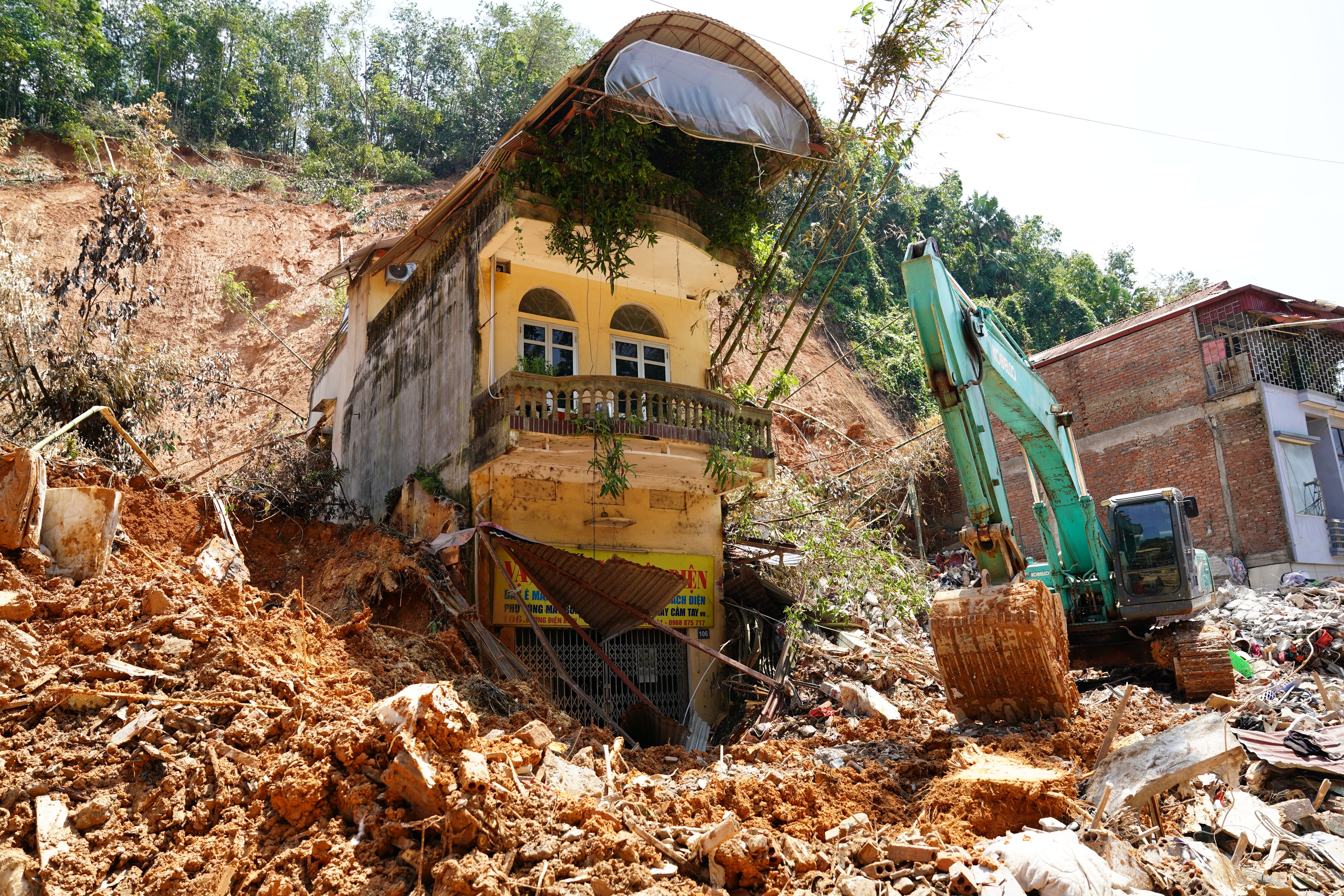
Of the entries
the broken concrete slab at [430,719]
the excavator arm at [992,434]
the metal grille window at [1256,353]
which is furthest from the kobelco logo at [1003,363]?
the metal grille window at [1256,353]

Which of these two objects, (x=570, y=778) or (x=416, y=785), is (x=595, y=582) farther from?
(x=416, y=785)

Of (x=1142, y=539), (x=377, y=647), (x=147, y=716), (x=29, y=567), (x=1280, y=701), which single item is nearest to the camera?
(x=147, y=716)

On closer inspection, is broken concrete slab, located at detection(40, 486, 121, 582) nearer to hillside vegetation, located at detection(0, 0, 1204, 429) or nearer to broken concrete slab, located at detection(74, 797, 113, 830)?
broken concrete slab, located at detection(74, 797, 113, 830)

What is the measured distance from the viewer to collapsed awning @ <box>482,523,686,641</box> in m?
10.9

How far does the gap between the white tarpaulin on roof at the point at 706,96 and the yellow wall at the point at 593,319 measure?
3155mm

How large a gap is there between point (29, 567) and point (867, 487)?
17.6 metres

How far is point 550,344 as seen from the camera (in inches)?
553

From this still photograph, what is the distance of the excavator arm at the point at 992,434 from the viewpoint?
332 inches

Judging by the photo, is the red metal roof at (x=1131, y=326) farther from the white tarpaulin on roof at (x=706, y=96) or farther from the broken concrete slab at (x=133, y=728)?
the broken concrete slab at (x=133, y=728)

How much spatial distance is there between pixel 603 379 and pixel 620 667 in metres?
4.23

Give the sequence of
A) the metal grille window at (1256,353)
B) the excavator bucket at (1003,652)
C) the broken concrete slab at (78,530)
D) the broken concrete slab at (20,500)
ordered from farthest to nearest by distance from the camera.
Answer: the metal grille window at (1256,353), the excavator bucket at (1003,652), the broken concrete slab at (78,530), the broken concrete slab at (20,500)

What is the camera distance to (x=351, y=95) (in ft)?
148

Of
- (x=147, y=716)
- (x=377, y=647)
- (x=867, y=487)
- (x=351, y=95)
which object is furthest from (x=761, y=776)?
(x=351, y=95)

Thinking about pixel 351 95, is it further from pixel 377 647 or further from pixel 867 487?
pixel 377 647
